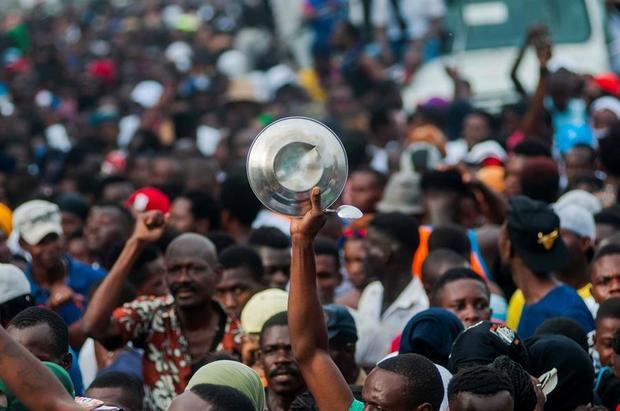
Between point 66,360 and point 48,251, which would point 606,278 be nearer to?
point 66,360

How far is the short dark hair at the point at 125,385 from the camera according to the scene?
6102mm

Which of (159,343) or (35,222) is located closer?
(159,343)

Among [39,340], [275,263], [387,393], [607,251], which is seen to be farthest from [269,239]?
[387,393]

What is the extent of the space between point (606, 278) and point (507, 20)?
28.8 ft

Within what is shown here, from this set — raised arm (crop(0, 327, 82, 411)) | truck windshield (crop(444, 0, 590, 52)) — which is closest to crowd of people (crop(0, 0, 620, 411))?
raised arm (crop(0, 327, 82, 411))

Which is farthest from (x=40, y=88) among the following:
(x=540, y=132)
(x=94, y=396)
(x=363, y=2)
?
(x=94, y=396)

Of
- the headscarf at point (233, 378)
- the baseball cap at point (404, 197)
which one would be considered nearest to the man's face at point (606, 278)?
the headscarf at point (233, 378)

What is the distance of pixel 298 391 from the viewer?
6.43m

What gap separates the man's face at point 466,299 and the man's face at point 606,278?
633 mm

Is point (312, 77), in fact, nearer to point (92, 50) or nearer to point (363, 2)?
point (363, 2)

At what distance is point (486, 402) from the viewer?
4.87 metres

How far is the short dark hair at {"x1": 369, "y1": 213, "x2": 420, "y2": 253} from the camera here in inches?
335

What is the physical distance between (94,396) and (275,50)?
52.6 ft

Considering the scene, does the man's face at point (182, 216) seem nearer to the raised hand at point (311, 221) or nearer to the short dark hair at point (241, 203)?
the short dark hair at point (241, 203)
